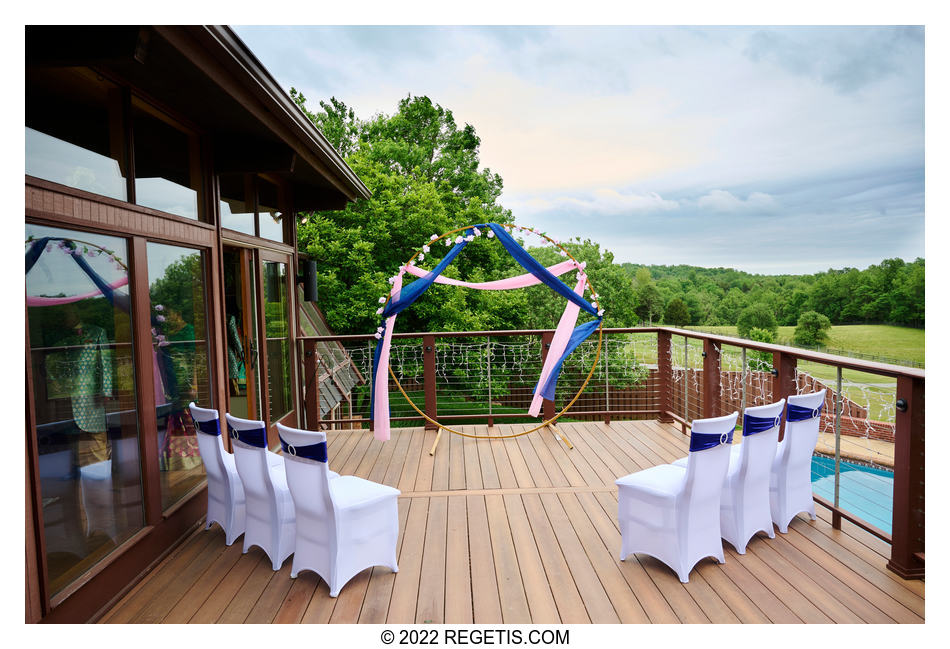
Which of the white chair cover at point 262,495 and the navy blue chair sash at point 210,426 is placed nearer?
the white chair cover at point 262,495

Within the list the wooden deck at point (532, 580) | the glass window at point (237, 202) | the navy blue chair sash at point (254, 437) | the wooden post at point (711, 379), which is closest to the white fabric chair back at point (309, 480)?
the navy blue chair sash at point (254, 437)

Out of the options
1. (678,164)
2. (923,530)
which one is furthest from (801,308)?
(923,530)

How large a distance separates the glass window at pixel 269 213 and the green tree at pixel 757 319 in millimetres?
26547

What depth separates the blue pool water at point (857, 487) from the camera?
359 cm

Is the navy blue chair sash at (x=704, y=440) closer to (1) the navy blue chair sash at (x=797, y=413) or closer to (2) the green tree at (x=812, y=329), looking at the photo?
(1) the navy blue chair sash at (x=797, y=413)

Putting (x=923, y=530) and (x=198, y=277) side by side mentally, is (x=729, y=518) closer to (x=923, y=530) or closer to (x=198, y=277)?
(x=923, y=530)

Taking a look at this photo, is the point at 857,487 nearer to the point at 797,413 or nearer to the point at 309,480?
the point at 797,413

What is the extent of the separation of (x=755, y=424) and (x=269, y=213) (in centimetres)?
447

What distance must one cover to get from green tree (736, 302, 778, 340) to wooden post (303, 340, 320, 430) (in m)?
26.1

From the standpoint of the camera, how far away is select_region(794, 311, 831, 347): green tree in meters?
27.7

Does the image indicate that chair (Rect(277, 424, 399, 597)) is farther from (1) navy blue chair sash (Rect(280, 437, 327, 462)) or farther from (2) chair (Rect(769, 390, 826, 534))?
(2) chair (Rect(769, 390, 826, 534))

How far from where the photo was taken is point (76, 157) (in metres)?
2.39

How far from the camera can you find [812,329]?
27.9 meters
